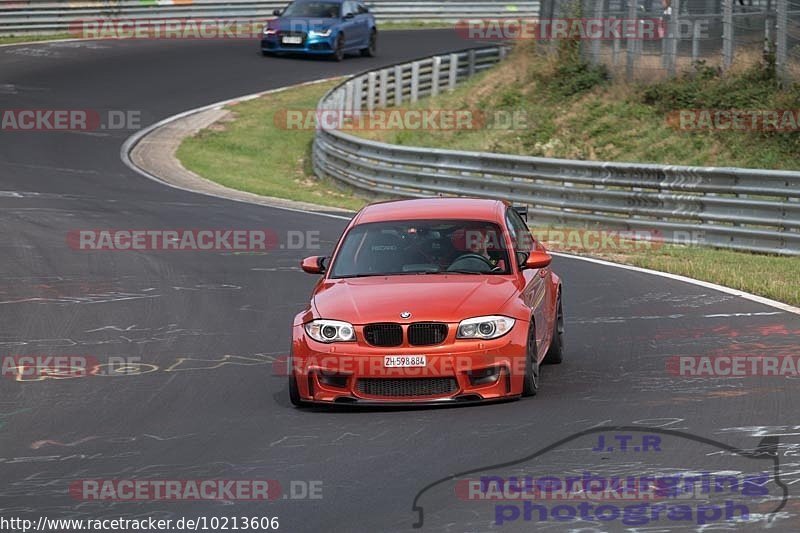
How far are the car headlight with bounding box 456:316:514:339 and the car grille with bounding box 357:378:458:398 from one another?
0.34m

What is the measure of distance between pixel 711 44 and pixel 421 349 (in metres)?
20.6

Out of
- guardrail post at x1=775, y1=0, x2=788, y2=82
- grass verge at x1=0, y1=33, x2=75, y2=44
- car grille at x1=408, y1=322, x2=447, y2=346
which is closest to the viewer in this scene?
car grille at x1=408, y1=322, x2=447, y2=346

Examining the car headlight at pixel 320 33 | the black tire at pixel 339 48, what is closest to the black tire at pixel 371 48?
the black tire at pixel 339 48

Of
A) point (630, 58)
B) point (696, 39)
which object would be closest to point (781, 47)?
point (696, 39)

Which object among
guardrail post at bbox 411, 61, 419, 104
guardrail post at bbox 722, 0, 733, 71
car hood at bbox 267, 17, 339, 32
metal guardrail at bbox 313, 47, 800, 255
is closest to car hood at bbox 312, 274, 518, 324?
metal guardrail at bbox 313, 47, 800, 255

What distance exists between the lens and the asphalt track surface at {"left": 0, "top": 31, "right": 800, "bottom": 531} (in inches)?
305

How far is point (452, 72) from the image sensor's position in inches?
1564

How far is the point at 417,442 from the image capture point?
28.5 feet

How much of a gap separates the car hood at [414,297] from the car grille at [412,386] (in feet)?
1.34

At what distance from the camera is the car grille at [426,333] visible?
9.73 m

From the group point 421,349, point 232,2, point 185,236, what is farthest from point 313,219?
point 232,2

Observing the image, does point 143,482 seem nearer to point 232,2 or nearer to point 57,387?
point 57,387

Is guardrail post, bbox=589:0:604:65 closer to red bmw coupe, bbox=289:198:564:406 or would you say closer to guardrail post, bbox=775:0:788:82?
guardrail post, bbox=775:0:788:82

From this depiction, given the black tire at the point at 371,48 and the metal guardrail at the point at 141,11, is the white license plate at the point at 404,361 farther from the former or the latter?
the metal guardrail at the point at 141,11
